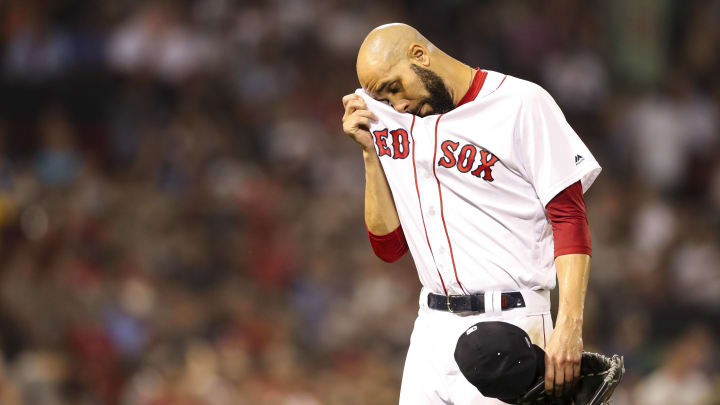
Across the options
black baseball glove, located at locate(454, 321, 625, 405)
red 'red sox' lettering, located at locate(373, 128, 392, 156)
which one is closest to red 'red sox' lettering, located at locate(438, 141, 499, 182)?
red 'red sox' lettering, located at locate(373, 128, 392, 156)

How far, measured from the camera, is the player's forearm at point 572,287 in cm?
281

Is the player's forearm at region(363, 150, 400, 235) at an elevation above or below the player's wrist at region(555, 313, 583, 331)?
above

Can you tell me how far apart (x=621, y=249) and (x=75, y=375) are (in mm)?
4528

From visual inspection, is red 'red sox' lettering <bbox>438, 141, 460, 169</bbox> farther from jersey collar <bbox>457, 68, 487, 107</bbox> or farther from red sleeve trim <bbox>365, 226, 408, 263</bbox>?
red sleeve trim <bbox>365, 226, 408, 263</bbox>

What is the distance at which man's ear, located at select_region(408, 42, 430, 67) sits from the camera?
10.1 feet

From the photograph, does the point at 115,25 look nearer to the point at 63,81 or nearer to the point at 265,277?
the point at 63,81

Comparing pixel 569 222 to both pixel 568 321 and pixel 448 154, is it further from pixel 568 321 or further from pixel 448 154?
pixel 448 154

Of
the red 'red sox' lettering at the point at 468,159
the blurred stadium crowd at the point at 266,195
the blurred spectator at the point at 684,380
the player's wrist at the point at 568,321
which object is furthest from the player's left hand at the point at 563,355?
the blurred spectator at the point at 684,380

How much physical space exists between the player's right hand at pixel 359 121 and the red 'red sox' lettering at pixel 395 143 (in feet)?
0.10

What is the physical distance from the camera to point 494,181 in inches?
118

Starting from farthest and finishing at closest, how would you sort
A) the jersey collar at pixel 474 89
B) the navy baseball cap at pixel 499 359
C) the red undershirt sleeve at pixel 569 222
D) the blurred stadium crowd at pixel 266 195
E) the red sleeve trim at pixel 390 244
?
the blurred stadium crowd at pixel 266 195 < the red sleeve trim at pixel 390 244 < the jersey collar at pixel 474 89 < the red undershirt sleeve at pixel 569 222 < the navy baseball cap at pixel 499 359

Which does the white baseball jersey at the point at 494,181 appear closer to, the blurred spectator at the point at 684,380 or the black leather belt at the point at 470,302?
the black leather belt at the point at 470,302

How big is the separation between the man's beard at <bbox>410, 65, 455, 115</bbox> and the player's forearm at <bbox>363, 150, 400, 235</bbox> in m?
0.28

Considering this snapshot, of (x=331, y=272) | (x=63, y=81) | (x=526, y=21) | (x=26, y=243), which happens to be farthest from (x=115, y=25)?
(x=526, y=21)
